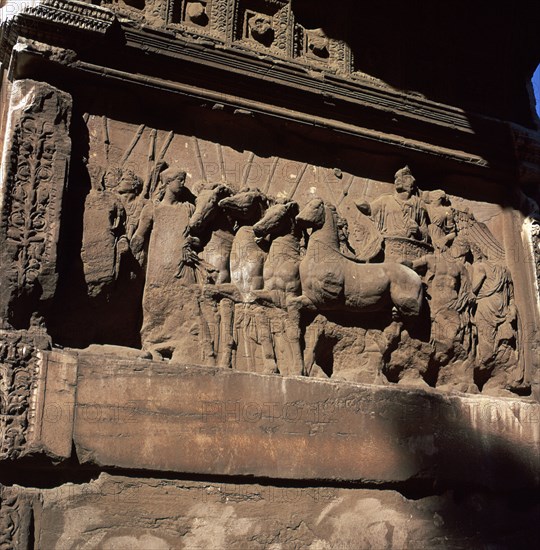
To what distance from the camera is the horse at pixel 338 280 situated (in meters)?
5.09

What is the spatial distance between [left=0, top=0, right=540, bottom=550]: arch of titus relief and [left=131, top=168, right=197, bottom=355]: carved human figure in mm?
14

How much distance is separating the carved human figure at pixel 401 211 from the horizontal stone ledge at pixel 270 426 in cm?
121

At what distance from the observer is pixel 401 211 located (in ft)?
18.9

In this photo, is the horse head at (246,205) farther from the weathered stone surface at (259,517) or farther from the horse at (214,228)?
the weathered stone surface at (259,517)

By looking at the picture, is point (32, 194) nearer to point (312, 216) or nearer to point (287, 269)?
point (287, 269)

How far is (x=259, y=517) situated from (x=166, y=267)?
161 centimetres

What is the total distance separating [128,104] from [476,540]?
364 centimetres

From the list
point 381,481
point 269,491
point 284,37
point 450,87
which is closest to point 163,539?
point 269,491

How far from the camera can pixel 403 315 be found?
5.34 meters

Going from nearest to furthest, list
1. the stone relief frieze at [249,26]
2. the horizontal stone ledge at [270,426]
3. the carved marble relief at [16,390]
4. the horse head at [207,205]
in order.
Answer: the carved marble relief at [16,390] → the horizontal stone ledge at [270,426] → the horse head at [207,205] → the stone relief frieze at [249,26]

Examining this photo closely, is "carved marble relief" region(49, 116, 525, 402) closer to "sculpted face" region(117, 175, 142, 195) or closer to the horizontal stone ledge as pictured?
"sculpted face" region(117, 175, 142, 195)

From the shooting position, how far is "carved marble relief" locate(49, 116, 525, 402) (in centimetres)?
482

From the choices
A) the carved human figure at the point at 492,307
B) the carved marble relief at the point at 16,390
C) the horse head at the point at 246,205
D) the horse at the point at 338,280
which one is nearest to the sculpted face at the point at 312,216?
the horse at the point at 338,280

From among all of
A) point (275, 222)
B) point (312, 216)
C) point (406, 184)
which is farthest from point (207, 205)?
point (406, 184)
